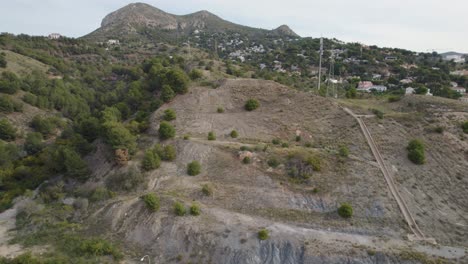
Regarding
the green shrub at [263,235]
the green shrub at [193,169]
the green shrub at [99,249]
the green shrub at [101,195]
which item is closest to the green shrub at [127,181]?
the green shrub at [101,195]

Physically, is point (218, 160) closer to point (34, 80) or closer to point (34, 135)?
point (34, 135)

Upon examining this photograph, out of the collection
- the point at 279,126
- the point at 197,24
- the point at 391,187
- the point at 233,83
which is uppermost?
the point at 197,24

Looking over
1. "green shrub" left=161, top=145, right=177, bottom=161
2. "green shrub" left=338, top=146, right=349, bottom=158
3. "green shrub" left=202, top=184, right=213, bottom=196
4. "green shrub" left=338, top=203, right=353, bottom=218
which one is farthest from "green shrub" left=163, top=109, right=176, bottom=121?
"green shrub" left=338, top=203, right=353, bottom=218

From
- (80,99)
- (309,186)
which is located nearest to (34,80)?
(80,99)

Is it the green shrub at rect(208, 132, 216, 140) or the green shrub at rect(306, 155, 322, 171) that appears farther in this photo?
the green shrub at rect(208, 132, 216, 140)

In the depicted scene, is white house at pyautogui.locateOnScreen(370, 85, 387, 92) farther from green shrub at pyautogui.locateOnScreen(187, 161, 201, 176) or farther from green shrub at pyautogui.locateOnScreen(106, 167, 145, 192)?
green shrub at pyautogui.locateOnScreen(106, 167, 145, 192)

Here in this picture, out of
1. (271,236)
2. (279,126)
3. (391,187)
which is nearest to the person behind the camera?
(271,236)
